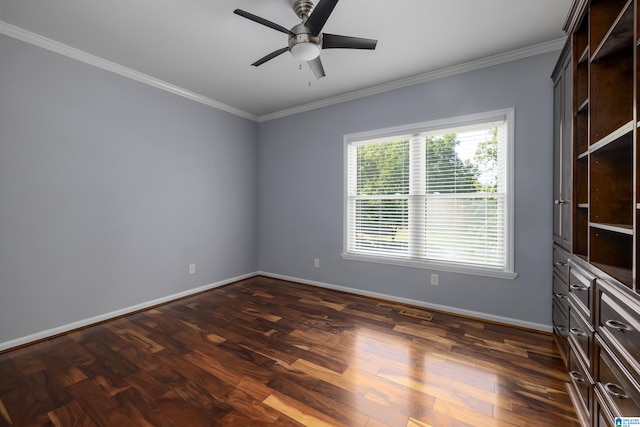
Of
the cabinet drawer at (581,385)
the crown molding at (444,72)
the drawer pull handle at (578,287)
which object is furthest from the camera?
the crown molding at (444,72)

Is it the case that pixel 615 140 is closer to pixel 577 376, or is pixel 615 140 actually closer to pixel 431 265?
pixel 577 376

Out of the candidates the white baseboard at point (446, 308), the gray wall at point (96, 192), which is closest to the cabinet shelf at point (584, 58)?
the white baseboard at point (446, 308)

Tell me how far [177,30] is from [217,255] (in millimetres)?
2887

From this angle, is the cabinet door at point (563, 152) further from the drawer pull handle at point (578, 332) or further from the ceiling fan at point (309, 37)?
the ceiling fan at point (309, 37)

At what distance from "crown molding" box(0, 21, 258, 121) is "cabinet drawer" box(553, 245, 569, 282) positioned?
4410 millimetres

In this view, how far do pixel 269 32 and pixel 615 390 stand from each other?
3.17 meters

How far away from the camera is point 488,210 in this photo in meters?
2.98

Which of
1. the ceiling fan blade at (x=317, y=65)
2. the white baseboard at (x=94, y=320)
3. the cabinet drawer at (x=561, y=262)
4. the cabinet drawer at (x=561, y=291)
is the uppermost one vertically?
the ceiling fan blade at (x=317, y=65)

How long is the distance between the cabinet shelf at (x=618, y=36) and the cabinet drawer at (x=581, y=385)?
1.66 m

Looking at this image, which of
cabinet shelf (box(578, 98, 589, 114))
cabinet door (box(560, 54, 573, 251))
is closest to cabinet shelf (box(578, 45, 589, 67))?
cabinet door (box(560, 54, 573, 251))

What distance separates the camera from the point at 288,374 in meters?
2.06

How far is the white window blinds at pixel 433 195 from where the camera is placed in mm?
2961

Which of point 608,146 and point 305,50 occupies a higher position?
point 305,50

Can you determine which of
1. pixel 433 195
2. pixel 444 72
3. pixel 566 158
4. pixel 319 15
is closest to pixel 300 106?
pixel 444 72
